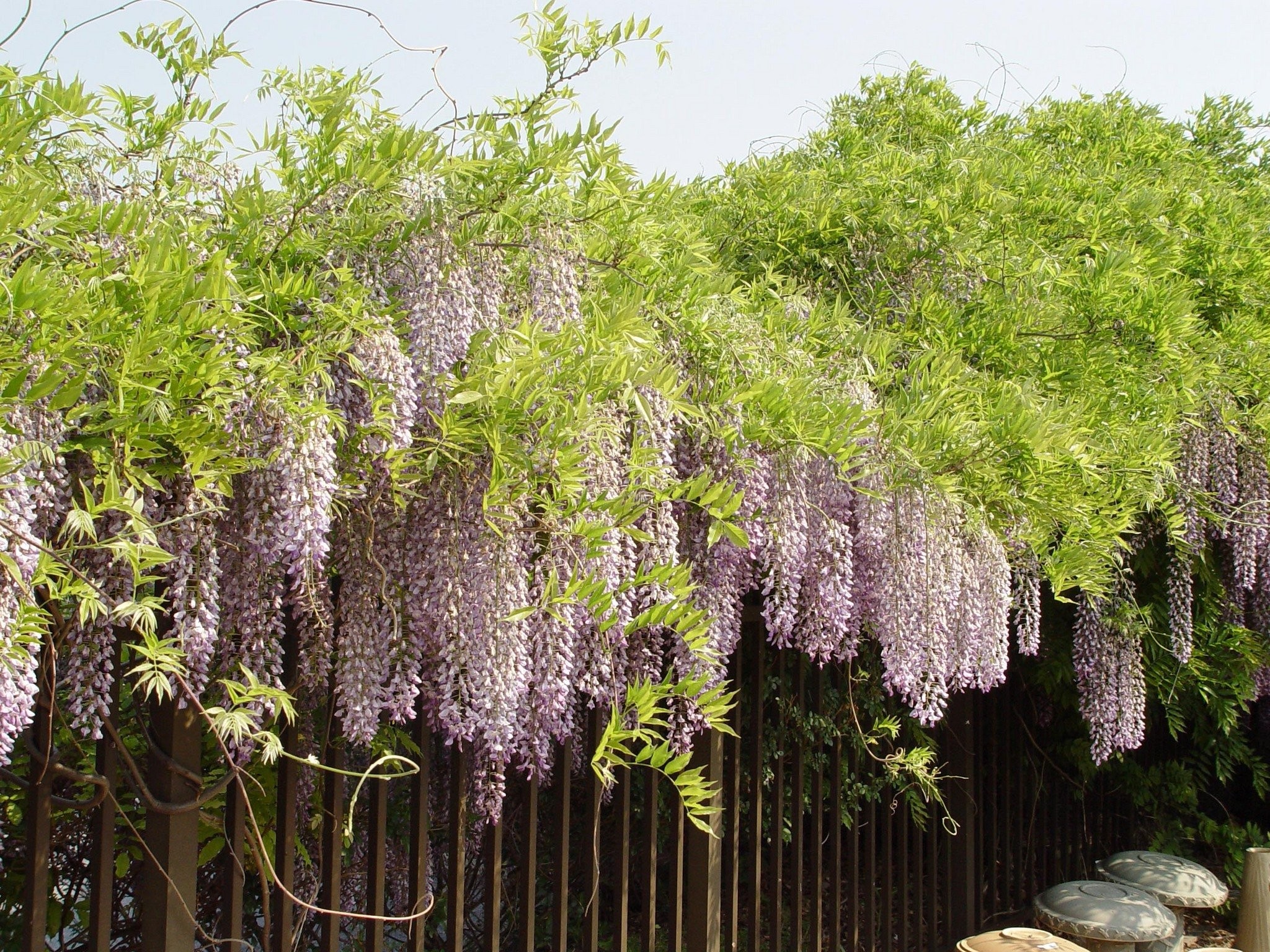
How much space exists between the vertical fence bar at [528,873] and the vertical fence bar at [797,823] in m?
1.32

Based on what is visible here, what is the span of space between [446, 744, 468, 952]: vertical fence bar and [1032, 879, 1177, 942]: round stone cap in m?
2.70

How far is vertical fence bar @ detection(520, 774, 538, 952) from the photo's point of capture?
262 centimetres

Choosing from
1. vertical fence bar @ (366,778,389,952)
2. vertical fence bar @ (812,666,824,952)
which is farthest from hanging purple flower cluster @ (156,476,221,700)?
vertical fence bar @ (812,666,824,952)

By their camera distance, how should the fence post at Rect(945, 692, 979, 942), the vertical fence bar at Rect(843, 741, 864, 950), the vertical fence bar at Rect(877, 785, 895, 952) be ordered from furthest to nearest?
1. the fence post at Rect(945, 692, 979, 942)
2. the vertical fence bar at Rect(877, 785, 895, 952)
3. the vertical fence bar at Rect(843, 741, 864, 950)

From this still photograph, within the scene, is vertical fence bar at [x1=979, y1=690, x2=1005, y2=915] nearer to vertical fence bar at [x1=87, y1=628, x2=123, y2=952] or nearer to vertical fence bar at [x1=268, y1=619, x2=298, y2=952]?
vertical fence bar at [x1=268, y1=619, x2=298, y2=952]

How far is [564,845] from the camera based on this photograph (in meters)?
2.74

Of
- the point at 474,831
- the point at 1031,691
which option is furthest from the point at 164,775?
the point at 1031,691

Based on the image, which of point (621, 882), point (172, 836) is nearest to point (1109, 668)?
point (621, 882)

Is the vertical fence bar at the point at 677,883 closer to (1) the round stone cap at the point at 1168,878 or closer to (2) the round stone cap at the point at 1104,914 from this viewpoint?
(2) the round stone cap at the point at 1104,914

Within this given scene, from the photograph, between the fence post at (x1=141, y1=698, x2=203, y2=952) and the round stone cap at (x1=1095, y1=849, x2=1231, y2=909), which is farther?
the round stone cap at (x1=1095, y1=849, x2=1231, y2=909)

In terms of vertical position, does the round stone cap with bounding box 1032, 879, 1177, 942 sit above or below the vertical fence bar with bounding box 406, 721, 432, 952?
below

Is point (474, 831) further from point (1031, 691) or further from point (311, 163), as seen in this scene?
point (1031, 691)

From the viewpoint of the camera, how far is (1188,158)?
18.6 ft

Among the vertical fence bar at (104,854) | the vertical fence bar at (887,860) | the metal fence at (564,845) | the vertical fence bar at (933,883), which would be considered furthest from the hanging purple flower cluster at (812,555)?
the vertical fence bar at (933,883)
